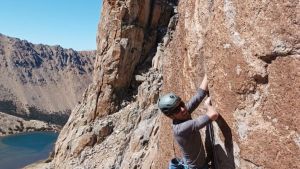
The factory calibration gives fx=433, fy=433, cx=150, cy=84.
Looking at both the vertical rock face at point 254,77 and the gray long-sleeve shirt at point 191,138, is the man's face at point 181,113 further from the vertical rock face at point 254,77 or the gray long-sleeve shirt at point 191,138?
the vertical rock face at point 254,77

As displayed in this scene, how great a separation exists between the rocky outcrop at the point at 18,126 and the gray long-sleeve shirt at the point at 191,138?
16785cm

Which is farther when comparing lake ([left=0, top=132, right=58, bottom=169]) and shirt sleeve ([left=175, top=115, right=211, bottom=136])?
lake ([left=0, top=132, right=58, bottom=169])

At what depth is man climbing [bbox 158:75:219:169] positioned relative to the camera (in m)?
7.82

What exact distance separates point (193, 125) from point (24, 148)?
134 meters

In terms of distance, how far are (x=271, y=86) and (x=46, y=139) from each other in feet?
505

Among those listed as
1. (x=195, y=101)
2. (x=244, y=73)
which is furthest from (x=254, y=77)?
(x=195, y=101)

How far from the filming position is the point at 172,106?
308 inches

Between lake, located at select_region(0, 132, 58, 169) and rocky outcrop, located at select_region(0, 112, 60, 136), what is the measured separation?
661 cm

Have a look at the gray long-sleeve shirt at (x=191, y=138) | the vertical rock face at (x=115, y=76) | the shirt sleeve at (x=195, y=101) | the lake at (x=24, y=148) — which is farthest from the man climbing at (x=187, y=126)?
the lake at (x=24, y=148)

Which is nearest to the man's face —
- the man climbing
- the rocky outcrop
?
the man climbing

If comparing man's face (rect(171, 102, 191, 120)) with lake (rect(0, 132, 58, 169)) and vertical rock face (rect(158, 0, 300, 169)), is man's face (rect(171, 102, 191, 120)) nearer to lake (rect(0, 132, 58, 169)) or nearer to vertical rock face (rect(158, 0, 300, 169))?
vertical rock face (rect(158, 0, 300, 169))

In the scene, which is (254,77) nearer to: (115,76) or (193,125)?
(193,125)

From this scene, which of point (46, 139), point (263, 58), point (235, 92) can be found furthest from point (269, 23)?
point (46, 139)

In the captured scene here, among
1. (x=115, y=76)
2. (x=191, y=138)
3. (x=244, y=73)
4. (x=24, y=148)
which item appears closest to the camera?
(x=244, y=73)
